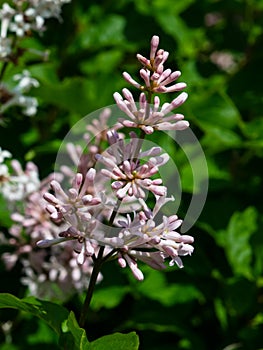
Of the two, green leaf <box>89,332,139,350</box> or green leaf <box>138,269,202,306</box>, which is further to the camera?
green leaf <box>138,269,202,306</box>

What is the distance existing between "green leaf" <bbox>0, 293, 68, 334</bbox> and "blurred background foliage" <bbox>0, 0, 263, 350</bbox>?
0.82 metres

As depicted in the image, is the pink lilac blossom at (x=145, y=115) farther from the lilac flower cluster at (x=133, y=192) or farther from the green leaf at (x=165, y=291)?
the green leaf at (x=165, y=291)

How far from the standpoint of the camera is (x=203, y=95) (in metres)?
2.94

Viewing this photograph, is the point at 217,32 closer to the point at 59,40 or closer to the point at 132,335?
the point at 59,40

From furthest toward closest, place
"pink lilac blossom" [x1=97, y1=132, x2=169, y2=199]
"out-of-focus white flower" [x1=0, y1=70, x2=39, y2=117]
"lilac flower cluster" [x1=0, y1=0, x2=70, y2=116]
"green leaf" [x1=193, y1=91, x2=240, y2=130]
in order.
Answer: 1. "green leaf" [x1=193, y1=91, x2=240, y2=130]
2. "out-of-focus white flower" [x1=0, y1=70, x2=39, y2=117]
3. "lilac flower cluster" [x1=0, y1=0, x2=70, y2=116]
4. "pink lilac blossom" [x1=97, y1=132, x2=169, y2=199]

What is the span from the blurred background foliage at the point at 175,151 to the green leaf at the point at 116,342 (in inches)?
34.7

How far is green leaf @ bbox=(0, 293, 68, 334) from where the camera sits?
1.47 meters

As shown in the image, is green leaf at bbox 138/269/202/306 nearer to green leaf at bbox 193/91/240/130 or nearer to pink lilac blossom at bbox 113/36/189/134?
green leaf at bbox 193/91/240/130

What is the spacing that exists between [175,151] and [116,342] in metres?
1.45

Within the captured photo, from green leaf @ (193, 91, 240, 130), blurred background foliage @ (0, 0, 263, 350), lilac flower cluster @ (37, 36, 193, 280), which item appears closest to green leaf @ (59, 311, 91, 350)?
lilac flower cluster @ (37, 36, 193, 280)

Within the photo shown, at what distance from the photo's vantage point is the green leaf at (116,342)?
1.44 meters

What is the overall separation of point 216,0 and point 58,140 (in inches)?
64.8

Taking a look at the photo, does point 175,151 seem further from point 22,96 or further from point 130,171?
point 130,171

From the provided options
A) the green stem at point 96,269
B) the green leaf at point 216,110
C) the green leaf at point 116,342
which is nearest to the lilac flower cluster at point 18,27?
the green leaf at point 216,110
